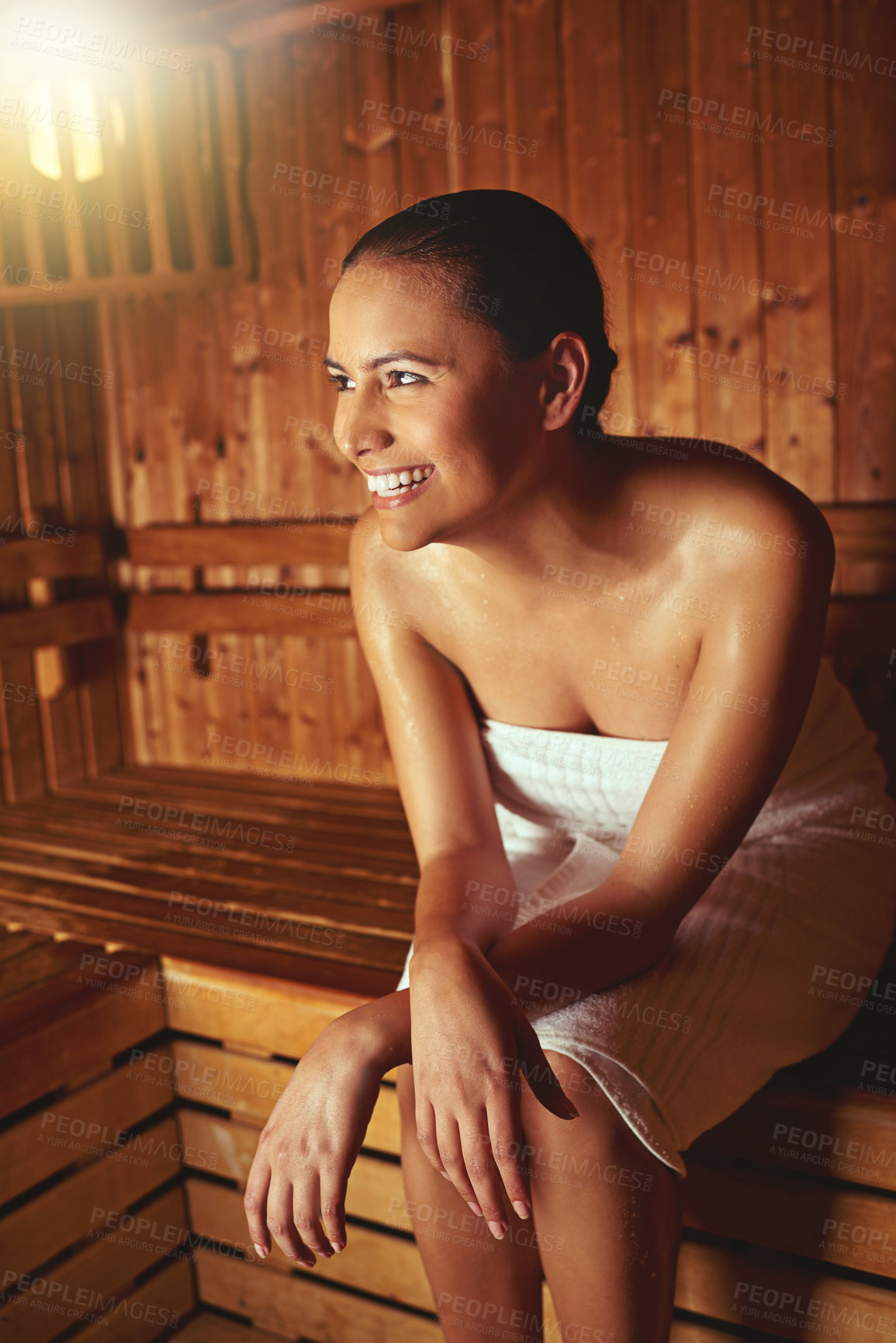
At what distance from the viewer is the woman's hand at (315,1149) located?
1.09 metres

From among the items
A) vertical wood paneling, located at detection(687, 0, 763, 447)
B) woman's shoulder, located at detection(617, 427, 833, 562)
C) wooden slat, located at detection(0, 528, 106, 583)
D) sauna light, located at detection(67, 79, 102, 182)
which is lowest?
wooden slat, located at detection(0, 528, 106, 583)

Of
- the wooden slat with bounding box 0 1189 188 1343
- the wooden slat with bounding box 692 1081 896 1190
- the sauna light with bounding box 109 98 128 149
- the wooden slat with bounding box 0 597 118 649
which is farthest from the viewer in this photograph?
the wooden slat with bounding box 0 597 118 649

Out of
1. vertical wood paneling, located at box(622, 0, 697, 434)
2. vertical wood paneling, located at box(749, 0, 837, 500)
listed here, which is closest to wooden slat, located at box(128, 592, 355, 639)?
vertical wood paneling, located at box(622, 0, 697, 434)

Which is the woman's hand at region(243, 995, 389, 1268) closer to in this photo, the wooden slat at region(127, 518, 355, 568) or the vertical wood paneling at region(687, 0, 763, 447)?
the vertical wood paneling at region(687, 0, 763, 447)

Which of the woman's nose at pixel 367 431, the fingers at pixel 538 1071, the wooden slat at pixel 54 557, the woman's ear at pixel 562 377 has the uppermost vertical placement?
the woman's ear at pixel 562 377

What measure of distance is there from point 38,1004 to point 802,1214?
126cm

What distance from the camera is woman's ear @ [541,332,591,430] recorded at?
1271 millimetres

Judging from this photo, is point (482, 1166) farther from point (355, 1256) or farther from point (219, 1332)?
point (219, 1332)

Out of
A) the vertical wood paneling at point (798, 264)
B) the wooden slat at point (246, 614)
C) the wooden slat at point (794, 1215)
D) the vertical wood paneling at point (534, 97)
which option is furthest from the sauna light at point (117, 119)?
the wooden slat at point (794, 1215)

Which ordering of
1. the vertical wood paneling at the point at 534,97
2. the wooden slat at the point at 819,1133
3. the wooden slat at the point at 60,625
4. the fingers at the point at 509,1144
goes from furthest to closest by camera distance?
the wooden slat at the point at 60,625
the vertical wood paneling at the point at 534,97
the wooden slat at the point at 819,1133
the fingers at the point at 509,1144

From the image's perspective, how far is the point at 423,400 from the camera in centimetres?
121

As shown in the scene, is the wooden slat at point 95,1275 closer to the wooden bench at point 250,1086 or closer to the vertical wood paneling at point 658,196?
the wooden bench at point 250,1086

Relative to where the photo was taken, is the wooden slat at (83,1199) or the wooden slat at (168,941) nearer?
the wooden slat at (83,1199)

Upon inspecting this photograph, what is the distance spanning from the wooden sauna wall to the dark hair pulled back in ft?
4.85
